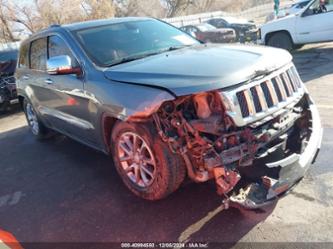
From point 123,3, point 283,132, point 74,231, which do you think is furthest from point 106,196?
point 123,3

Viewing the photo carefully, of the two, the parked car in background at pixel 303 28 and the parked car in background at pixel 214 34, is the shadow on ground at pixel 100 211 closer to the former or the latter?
the parked car in background at pixel 303 28

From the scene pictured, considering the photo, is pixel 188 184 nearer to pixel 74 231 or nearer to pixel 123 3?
pixel 74 231

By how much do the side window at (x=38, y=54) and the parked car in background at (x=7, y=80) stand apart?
4.24 meters

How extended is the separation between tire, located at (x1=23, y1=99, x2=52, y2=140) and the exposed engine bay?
3.71m

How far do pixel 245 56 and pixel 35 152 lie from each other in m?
3.86

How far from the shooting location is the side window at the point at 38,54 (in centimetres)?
533

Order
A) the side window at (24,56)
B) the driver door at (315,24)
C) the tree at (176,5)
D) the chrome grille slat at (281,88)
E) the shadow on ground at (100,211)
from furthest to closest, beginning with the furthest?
the tree at (176,5) → the driver door at (315,24) → the side window at (24,56) → the chrome grille slat at (281,88) → the shadow on ground at (100,211)

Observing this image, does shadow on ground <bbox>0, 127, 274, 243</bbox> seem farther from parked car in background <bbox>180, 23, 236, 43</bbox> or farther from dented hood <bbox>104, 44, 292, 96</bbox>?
parked car in background <bbox>180, 23, 236, 43</bbox>

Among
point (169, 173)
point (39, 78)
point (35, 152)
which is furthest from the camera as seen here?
point (35, 152)

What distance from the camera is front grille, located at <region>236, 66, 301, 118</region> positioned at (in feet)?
10.0

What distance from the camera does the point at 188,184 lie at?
12.9 feet

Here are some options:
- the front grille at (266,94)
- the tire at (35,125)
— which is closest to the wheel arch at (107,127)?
the front grille at (266,94)

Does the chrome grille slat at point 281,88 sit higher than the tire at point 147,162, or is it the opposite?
the chrome grille slat at point 281,88

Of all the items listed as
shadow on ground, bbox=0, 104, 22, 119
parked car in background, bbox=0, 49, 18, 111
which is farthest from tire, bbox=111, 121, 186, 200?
shadow on ground, bbox=0, 104, 22, 119
